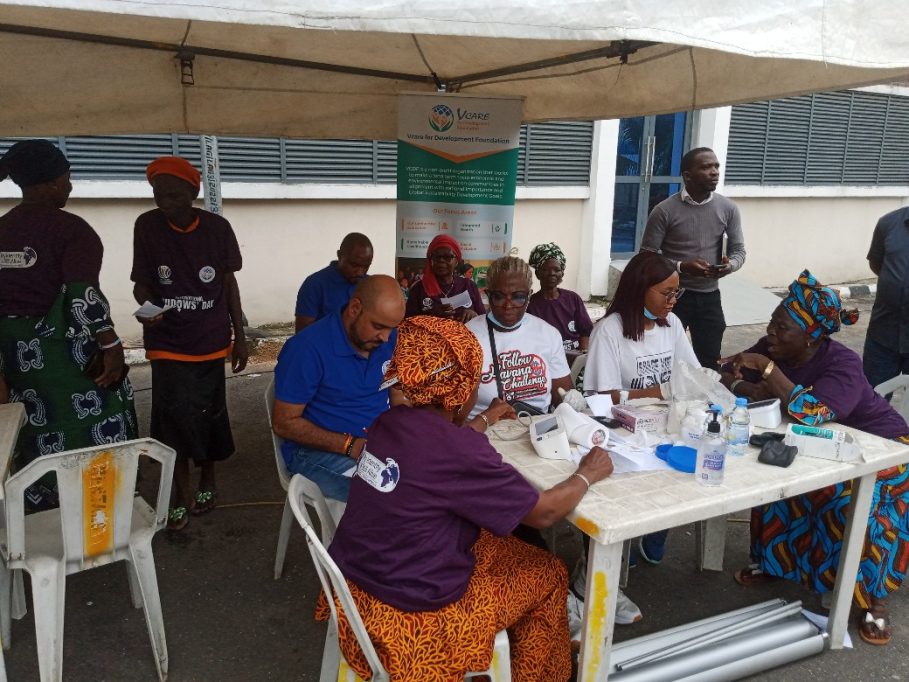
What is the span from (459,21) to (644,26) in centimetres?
50

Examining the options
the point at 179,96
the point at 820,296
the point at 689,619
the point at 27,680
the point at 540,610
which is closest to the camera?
the point at 540,610

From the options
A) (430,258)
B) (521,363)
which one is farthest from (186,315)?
(521,363)

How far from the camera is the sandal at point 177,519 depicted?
137 inches

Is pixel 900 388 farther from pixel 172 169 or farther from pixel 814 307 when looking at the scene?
pixel 172 169

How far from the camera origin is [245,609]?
2875mm

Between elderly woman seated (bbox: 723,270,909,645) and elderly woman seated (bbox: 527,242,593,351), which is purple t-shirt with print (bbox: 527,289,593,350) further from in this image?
elderly woman seated (bbox: 723,270,909,645)

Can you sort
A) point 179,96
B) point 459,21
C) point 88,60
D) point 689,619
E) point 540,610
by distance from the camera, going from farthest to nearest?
point 179,96
point 88,60
point 689,619
point 540,610
point 459,21

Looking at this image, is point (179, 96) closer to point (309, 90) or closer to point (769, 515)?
point (309, 90)

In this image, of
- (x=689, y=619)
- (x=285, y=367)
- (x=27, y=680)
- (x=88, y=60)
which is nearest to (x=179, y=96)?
(x=88, y=60)

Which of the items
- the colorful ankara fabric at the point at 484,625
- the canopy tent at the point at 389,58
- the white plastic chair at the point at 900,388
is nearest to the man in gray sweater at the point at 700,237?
the canopy tent at the point at 389,58

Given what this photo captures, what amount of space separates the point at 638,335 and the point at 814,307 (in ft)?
2.34

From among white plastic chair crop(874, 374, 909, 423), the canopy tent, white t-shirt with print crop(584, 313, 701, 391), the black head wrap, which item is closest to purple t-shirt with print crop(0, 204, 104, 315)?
the black head wrap

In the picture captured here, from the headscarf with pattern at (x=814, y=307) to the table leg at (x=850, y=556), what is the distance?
0.58 meters

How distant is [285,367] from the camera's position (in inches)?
107
